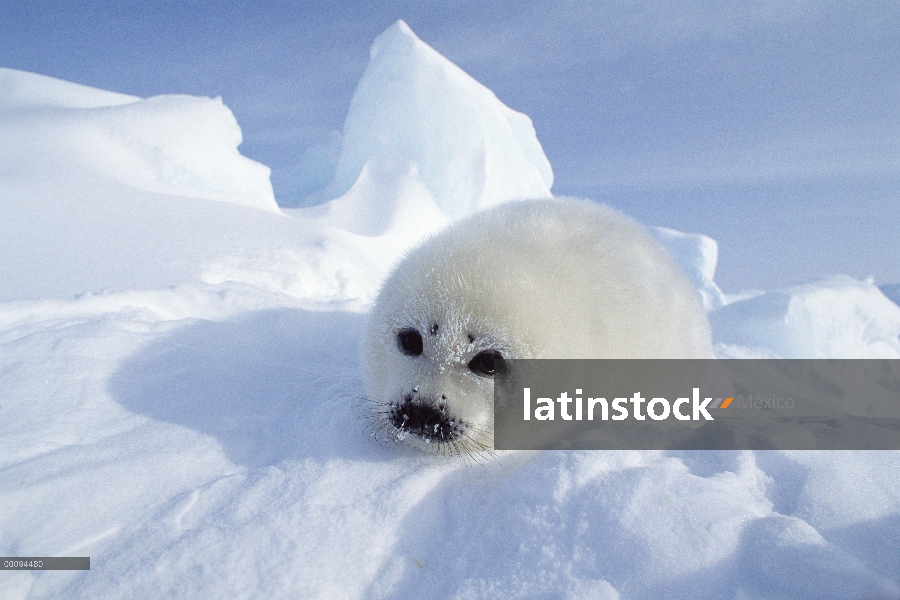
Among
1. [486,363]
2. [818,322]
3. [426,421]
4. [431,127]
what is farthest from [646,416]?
[431,127]

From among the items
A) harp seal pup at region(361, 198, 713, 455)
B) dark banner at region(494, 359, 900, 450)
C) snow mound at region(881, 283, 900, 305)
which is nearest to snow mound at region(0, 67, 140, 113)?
harp seal pup at region(361, 198, 713, 455)

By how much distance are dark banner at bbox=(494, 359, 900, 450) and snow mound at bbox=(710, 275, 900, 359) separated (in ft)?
10.4

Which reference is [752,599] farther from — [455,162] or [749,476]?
[455,162]

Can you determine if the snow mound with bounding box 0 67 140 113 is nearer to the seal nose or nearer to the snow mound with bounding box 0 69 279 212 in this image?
the snow mound with bounding box 0 69 279 212

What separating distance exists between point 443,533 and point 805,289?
9040mm

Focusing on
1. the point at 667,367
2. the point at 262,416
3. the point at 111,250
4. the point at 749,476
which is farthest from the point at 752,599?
the point at 111,250

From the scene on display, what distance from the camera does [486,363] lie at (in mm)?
1923

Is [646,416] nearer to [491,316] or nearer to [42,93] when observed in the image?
[491,316]

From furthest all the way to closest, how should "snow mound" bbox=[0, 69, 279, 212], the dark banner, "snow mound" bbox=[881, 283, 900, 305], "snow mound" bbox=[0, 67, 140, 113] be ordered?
"snow mound" bbox=[881, 283, 900, 305] → "snow mound" bbox=[0, 67, 140, 113] → "snow mound" bbox=[0, 69, 279, 212] → the dark banner

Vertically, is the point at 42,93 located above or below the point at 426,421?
above

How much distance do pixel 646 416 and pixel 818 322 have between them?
739cm

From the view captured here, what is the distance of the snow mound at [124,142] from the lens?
5.55 metres

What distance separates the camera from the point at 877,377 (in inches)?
235

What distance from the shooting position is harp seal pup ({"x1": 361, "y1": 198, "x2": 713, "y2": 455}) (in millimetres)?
1863
